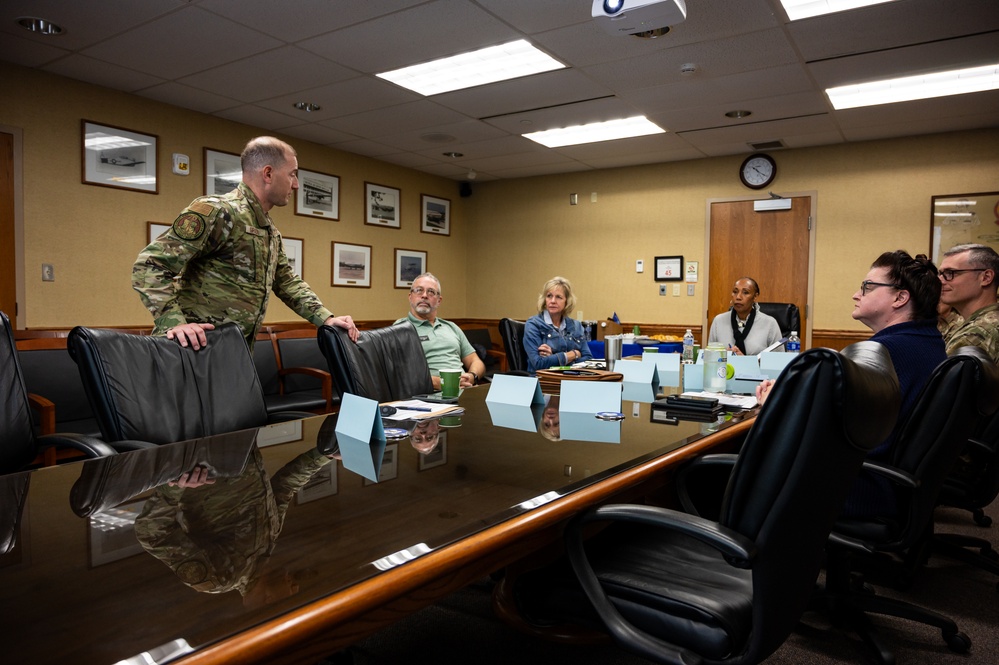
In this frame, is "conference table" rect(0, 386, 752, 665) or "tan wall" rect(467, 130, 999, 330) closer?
"conference table" rect(0, 386, 752, 665)

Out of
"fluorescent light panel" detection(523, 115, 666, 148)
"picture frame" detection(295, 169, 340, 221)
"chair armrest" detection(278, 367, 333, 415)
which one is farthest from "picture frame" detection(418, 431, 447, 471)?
"picture frame" detection(295, 169, 340, 221)

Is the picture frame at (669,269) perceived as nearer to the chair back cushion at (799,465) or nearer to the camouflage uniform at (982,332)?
the camouflage uniform at (982,332)

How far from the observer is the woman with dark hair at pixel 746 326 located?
4547 millimetres

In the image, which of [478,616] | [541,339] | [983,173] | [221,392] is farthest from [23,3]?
[983,173]

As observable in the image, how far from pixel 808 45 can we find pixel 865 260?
9.77 ft

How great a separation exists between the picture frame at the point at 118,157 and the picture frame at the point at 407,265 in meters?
2.77

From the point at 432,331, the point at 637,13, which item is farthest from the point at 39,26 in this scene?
the point at 637,13

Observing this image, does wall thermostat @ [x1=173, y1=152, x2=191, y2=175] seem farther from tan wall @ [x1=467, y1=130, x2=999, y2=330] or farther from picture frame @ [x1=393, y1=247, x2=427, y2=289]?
tan wall @ [x1=467, y1=130, x2=999, y2=330]

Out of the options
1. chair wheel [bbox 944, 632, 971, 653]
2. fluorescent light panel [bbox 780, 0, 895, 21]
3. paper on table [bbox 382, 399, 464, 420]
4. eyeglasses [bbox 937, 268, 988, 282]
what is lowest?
chair wheel [bbox 944, 632, 971, 653]

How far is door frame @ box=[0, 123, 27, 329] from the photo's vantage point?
434cm

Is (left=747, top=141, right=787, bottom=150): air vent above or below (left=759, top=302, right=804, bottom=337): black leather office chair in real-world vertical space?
above

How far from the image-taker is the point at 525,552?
1.07 meters

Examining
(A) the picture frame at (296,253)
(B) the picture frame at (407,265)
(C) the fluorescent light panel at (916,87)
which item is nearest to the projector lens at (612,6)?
(C) the fluorescent light panel at (916,87)

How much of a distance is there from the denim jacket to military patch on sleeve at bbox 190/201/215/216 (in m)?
2.10
